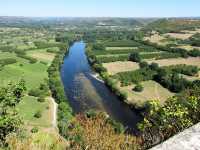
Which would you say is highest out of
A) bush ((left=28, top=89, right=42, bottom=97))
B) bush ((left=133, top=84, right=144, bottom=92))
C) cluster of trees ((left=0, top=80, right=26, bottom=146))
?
cluster of trees ((left=0, top=80, right=26, bottom=146))

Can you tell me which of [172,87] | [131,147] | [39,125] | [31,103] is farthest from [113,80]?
[131,147]

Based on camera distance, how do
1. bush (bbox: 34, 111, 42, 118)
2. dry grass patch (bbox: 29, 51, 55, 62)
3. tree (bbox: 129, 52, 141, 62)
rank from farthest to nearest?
1. dry grass patch (bbox: 29, 51, 55, 62)
2. tree (bbox: 129, 52, 141, 62)
3. bush (bbox: 34, 111, 42, 118)

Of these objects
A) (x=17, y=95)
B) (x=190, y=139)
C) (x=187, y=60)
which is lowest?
(x=187, y=60)

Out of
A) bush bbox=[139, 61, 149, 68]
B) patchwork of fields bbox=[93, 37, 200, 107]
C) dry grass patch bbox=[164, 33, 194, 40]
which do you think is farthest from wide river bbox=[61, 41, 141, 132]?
dry grass patch bbox=[164, 33, 194, 40]

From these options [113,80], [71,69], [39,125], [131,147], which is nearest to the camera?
[131,147]

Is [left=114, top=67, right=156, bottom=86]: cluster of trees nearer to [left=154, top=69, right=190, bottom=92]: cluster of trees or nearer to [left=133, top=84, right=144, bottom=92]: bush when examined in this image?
[left=154, top=69, right=190, bottom=92]: cluster of trees

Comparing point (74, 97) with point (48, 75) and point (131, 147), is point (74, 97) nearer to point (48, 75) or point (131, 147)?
point (48, 75)

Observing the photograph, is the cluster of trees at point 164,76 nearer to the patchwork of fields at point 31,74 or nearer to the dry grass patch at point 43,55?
the patchwork of fields at point 31,74
